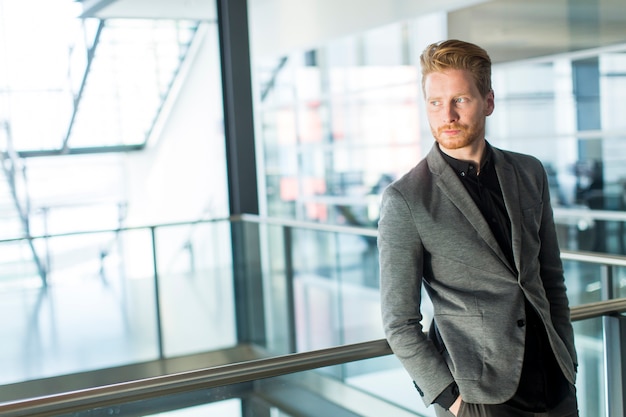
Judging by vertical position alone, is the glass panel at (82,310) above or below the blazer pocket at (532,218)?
below

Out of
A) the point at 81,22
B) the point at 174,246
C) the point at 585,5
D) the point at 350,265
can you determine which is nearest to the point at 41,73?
the point at 81,22

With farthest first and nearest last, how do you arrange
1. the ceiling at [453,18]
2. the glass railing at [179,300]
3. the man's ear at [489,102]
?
the ceiling at [453,18], the glass railing at [179,300], the man's ear at [489,102]

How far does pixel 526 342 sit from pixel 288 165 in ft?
31.4

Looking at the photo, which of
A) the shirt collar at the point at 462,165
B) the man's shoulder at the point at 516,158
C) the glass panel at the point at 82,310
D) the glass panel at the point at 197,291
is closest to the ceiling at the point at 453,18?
the glass panel at the point at 197,291

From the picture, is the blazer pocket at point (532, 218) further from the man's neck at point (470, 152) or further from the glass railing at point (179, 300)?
the glass railing at point (179, 300)

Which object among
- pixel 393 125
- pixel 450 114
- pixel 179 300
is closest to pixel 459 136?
pixel 450 114

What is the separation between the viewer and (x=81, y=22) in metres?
10.9

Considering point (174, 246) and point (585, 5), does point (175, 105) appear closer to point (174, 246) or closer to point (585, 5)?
point (174, 246)

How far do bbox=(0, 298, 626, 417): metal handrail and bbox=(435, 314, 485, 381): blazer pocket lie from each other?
0.30 metres

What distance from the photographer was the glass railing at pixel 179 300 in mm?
6605

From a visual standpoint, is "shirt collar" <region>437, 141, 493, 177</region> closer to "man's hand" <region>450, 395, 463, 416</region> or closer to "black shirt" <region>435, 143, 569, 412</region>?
"black shirt" <region>435, 143, 569, 412</region>

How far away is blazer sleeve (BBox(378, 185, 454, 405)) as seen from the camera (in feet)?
5.48

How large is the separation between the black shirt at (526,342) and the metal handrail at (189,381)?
12.8 inches

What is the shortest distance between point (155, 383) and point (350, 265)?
17.6ft
